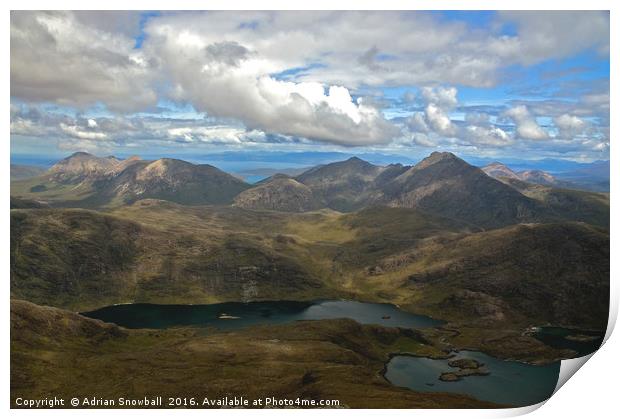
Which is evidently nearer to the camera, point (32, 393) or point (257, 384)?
point (32, 393)
